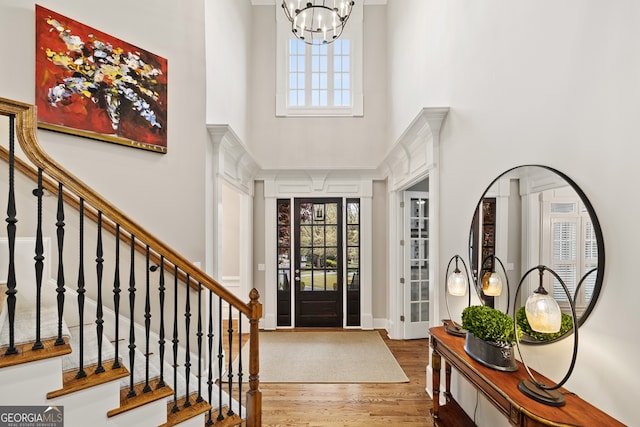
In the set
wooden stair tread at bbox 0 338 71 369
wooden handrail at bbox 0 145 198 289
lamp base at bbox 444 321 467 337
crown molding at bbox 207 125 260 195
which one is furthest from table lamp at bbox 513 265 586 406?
crown molding at bbox 207 125 260 195

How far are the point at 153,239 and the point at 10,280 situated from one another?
630 mm

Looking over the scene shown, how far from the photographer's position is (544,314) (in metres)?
1.36

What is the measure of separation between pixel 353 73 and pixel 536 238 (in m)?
4.28

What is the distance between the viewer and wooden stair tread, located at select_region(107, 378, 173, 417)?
65.5 inches

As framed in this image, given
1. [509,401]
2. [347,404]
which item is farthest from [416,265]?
[509,401]

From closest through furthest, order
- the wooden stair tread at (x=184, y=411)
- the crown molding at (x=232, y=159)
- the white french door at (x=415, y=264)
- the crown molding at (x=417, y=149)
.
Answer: the wooden stair tread at (x=184, y=411)
the crown molding at (x=417, y=149)
the crown molding at (x=232, y=159)
the white french door at (x=415, y=264)

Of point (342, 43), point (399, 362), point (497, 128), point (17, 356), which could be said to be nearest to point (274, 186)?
point (342, 43)

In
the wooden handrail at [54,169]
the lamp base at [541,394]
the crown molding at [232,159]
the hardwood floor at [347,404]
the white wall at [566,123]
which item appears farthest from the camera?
the crown molding at [232,159]

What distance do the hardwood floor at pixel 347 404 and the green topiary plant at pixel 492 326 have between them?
4.29 ft

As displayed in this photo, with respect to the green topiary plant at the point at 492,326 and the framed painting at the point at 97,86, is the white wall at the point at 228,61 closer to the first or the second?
the framed painting at the point at 97,86

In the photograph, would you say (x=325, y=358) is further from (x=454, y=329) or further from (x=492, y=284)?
(x=492, y=284)

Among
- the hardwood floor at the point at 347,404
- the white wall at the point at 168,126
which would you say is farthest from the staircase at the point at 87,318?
the hardwood floor at the point at 347,404

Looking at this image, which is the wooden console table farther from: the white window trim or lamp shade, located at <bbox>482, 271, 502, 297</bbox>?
the white window trim

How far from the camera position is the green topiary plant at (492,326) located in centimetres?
173
